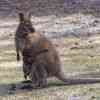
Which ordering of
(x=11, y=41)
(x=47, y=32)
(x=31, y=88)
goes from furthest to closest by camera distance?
(x=47, y=32), (x=11, y=41), (x=31, y=88)

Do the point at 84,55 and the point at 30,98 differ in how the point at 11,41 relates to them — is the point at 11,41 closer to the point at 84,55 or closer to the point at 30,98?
the point at 84,55

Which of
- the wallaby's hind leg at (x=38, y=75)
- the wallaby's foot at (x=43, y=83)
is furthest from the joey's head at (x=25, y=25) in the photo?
the wallaby's foot at (x=43, y=83)

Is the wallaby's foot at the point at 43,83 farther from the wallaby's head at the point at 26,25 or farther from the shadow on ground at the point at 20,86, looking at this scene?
the wallaby's head at the point at 26,25

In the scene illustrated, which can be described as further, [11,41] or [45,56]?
[11,41]

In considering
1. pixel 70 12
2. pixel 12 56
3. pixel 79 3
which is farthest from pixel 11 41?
pixel 79 3

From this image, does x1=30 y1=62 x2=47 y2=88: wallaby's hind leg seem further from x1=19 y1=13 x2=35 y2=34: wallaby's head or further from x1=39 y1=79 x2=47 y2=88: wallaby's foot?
x1=19 y1=13 x2=35 y2=34: wallaby's head

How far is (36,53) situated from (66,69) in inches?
86.0

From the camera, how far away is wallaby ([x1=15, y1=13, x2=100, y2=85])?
10359mm

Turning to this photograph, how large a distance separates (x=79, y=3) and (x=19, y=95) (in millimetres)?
13906

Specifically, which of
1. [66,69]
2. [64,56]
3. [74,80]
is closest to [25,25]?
[74,80]

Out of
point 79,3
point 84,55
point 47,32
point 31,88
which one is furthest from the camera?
point 79,3

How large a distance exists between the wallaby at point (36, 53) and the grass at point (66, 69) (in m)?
0.28

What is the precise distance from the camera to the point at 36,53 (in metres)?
10.4

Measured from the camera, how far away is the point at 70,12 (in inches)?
877
